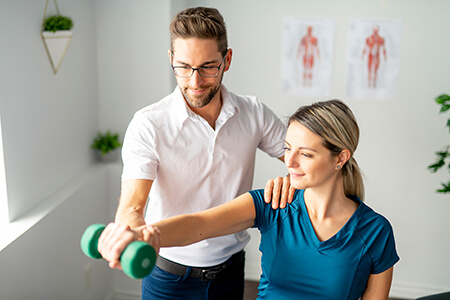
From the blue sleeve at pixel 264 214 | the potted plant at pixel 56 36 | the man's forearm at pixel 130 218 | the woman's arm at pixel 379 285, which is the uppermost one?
the potted plant at pixel 56 36

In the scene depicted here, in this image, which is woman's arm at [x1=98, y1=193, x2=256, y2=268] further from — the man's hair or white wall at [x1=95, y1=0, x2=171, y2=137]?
white wall at [x1=95, y1=0, x2=171, y2=137]

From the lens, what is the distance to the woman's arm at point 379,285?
1533 mm

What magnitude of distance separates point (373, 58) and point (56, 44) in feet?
6.68

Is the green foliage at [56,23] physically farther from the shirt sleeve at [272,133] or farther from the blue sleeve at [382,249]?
the blue sleeve at [382,249]

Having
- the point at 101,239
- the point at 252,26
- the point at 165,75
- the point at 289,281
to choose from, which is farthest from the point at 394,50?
the point at 101,239

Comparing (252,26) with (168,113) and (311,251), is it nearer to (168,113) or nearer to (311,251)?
(168,113)

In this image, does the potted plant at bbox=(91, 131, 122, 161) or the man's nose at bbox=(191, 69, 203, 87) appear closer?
the man's nose at bbox=(191, 69, 203, 87)

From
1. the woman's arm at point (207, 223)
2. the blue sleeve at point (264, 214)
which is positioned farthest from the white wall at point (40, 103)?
the blue sleeve at point (264, 214)

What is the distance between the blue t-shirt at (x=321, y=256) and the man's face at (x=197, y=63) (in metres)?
0.43

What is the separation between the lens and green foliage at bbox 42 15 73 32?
238 centimetres

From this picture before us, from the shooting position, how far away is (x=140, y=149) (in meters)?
1.67

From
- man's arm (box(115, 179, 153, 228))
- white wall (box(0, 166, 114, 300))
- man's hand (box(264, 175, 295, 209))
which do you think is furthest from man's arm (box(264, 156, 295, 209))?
white wall (box(0, 166, 114, 300))

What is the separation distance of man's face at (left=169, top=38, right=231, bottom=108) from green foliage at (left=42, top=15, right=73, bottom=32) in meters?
1.03

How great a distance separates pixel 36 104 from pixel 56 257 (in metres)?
0.83
